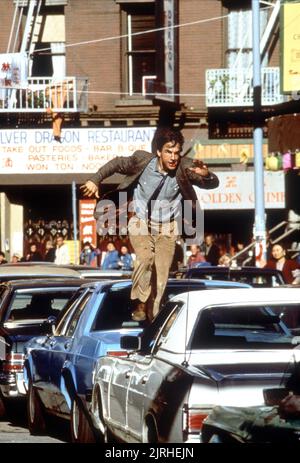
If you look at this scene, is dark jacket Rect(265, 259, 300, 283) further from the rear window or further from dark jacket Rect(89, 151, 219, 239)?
dark jacket Rect(89, 151, 219, 239)

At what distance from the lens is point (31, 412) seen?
43.2 feet

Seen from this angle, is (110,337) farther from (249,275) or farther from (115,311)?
(249,275)

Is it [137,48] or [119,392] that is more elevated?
[137,48]

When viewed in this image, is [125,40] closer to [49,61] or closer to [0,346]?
[49,61]

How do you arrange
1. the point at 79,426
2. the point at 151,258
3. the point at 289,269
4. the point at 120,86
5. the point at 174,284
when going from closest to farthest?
1. the point at 79,426
2. the point at 151,258
3. the point at 174,284
4. the point at 289,269
5. the point at 120,86

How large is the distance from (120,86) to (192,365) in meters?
27.2

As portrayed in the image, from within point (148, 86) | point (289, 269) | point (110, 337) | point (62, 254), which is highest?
point (148, 86)

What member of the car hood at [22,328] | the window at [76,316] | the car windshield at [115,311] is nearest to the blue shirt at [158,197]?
the car windshield at [115,311]

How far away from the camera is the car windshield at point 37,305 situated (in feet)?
48.4

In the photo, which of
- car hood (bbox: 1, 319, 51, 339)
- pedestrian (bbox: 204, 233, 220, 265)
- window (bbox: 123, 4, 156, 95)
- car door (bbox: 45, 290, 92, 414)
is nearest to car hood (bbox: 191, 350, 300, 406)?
car door (bbox: 45, 290, 92, 414)

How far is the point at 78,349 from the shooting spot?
38.3ft

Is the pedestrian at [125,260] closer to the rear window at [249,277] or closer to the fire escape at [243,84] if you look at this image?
the fire escape at [243,84]

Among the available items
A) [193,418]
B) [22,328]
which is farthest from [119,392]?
[22,328]

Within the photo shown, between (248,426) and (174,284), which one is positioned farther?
(174,284)
